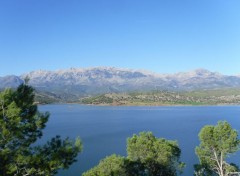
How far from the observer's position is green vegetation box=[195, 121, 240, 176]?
36.5m

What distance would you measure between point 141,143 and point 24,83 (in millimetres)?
21157

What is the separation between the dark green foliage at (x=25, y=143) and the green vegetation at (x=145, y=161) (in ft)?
56.2

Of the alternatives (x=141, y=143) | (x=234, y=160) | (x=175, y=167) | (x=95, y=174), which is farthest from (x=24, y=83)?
(x=234, y=160)

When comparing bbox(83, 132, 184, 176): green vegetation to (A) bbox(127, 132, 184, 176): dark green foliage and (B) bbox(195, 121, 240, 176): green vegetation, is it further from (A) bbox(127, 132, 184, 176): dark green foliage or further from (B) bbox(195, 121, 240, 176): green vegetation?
(B) bbox(195, 121, 240, 176): green vegetation

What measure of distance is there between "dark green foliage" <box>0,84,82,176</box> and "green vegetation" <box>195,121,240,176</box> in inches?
833

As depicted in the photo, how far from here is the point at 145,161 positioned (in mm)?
37719

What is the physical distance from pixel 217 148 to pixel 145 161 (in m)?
8.44

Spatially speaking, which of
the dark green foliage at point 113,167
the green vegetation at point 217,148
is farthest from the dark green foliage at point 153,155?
the green vegetation at point 217,148

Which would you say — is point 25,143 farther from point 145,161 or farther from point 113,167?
point 145,161

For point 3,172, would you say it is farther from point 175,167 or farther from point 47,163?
point 175,167

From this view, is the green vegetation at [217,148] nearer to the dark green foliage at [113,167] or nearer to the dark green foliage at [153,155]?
the dark green foliage at [153,155]

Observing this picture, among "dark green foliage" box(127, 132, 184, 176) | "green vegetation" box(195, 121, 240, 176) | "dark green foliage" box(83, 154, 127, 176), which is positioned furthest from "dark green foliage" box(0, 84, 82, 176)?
"green vegetation" box(195, 121, 240, 176)

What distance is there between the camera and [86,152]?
88.0 metres

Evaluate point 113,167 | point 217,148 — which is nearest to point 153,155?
point 113,167
